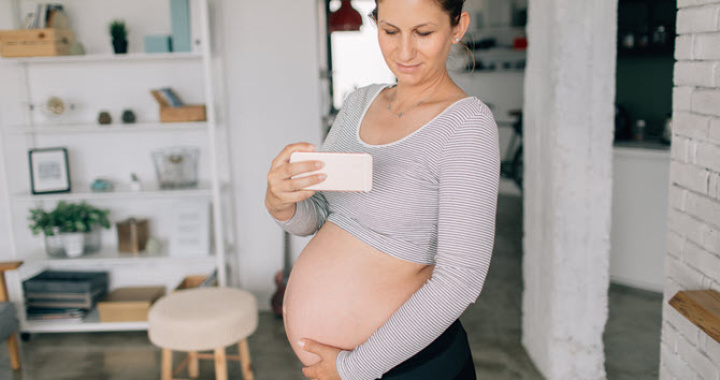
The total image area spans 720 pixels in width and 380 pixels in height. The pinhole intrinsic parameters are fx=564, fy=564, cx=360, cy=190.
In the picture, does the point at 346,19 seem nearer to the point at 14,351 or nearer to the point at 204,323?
the point at 204,323

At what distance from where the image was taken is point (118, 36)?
3.11m

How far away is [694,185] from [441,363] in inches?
40.6

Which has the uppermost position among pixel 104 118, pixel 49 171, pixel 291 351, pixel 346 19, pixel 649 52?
pixel 346 19

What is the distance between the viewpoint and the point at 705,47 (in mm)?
1511

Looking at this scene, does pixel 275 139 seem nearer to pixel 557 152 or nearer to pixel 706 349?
pixel 557 152

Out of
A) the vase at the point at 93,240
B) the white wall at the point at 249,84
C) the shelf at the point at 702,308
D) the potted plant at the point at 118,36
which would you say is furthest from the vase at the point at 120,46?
the shelf at the point at 702,308

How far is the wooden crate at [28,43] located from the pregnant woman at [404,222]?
2.53 m

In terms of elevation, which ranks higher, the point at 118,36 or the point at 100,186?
the point at 118,36

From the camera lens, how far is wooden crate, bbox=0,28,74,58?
9.84ft

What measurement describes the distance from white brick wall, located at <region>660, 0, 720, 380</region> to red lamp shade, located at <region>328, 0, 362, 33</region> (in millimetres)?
2618

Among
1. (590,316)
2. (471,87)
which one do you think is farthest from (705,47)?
(471,87)

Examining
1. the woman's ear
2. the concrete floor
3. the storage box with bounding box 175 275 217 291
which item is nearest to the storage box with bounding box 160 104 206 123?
the storage box with bounding box 175 275 217 291

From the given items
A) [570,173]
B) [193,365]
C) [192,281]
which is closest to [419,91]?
[570,173]

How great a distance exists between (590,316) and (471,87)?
568cm
